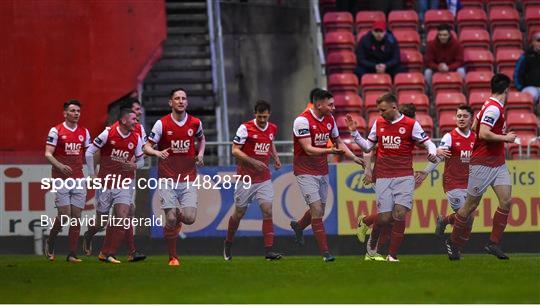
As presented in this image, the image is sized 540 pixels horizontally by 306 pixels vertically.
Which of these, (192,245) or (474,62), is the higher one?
(474,62)

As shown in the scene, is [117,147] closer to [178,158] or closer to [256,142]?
[178,158]

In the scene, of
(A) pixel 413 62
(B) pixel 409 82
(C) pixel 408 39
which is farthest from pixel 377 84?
(C) pixel 408 39

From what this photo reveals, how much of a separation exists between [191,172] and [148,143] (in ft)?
2.54

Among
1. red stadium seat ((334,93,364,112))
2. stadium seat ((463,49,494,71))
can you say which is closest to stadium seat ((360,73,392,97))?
red stadium seat ((334,93,364,112))

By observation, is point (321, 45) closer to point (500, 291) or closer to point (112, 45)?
point (112, 45)

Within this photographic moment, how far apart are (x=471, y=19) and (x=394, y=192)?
1034 cm

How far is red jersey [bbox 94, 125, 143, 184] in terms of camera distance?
20.6 metres

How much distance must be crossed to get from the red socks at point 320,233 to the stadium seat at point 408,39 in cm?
900

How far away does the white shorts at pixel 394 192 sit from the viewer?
19.2 meters

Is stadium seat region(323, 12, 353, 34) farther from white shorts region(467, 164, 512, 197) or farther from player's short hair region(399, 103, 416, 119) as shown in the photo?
white shorts region(467, 164, 512, 197)

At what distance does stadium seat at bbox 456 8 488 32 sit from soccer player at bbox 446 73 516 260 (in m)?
9.37

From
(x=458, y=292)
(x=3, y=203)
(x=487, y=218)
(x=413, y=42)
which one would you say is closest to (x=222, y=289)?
(x=458, y=292)

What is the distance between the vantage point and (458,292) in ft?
48.2

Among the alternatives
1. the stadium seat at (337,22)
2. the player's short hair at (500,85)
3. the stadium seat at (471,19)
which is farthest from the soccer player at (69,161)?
the stadium seat at (471,19)
